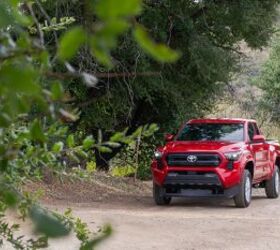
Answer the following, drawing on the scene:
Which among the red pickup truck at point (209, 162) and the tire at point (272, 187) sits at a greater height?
the red pickup truck at point (209, 162)

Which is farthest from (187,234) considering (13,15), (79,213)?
(13,15)

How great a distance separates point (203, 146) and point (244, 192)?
3.83 ft

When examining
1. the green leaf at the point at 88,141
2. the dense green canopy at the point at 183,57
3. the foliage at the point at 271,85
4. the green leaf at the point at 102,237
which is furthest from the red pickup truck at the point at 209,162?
the foliage at the point at 271,85

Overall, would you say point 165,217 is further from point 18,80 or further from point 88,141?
point 18,80

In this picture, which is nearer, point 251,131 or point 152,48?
point 152,48

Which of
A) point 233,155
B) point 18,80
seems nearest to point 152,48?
point 18,80

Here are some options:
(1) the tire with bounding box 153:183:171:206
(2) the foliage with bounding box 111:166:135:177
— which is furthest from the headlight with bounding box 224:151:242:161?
(2) the foliage with bounding box 111:166:135:177

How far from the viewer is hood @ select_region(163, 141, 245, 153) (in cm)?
1328

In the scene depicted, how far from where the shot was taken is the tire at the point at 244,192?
13.3 meters

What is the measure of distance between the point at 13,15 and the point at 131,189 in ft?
51.6

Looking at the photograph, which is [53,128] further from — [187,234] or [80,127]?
[80,127]

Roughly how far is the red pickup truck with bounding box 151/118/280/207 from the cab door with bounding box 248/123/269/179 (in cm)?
2

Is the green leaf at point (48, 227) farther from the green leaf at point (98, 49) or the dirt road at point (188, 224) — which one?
the dirt road at point (188, 224)

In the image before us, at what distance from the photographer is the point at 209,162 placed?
43.1 ft
